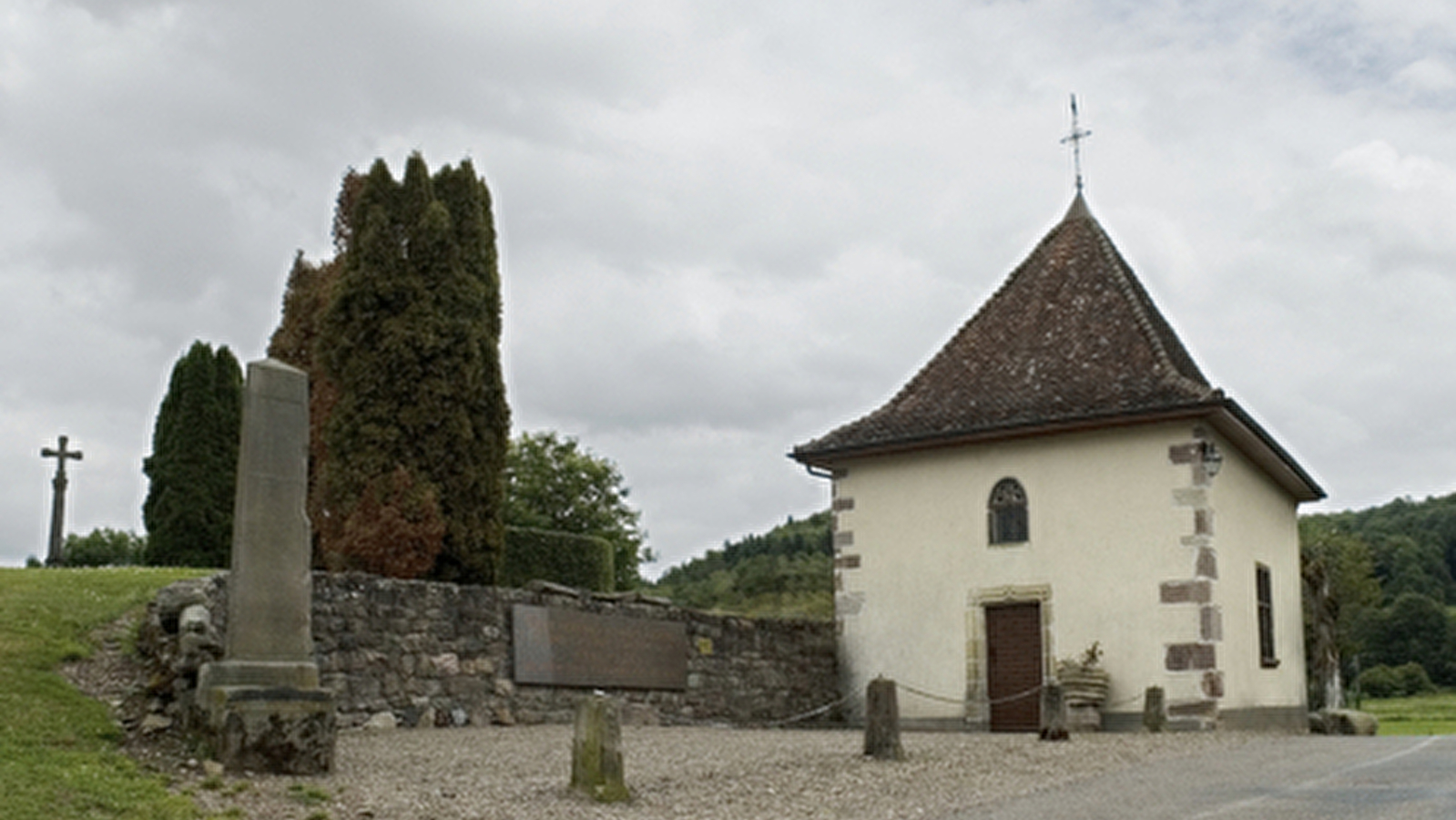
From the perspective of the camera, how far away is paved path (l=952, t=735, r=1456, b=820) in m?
9.11

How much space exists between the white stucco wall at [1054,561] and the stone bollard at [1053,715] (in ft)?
11.0

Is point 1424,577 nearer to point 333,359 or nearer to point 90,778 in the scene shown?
point 333,359

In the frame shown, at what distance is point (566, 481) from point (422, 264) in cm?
2675

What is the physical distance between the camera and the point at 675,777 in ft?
36.2

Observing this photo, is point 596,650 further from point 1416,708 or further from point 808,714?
point 1416,708

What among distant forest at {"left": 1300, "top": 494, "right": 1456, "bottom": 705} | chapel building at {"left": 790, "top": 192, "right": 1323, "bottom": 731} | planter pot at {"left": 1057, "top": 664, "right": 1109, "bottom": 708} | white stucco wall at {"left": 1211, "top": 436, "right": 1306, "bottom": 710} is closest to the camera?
planter pot at {"left": 1057, "top": 664, "right": 1109, "bottom": 708}

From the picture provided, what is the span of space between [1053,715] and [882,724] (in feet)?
11.3

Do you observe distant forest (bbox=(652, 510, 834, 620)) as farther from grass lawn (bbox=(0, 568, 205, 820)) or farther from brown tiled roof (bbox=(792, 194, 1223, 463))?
grass lawn (bbox=(0, 568, 205, 820))

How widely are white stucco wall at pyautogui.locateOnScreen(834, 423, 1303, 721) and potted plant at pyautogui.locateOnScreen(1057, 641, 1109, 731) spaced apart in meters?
0.25

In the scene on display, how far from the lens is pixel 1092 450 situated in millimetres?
19344

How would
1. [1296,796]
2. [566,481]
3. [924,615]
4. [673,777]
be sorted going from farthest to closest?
[566,481], [924,615], [673,777], [1296,796]

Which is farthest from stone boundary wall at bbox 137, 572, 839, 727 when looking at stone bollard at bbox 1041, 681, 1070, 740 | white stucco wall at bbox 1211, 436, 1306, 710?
→ white stucco wall at bbox 1211, 436, 1306, 710

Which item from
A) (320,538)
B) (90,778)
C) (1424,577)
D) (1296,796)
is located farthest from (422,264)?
(1424,577)

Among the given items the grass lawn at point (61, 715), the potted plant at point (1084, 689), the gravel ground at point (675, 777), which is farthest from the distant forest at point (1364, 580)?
the grass lawn at point (61, 715)
